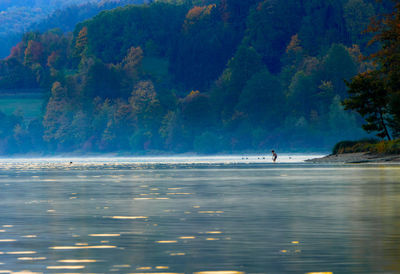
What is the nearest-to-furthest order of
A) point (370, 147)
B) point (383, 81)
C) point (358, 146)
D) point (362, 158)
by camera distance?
point (362, 158), point (370, 147), point (383, 81), point (358, 146)

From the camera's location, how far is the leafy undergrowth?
300ft

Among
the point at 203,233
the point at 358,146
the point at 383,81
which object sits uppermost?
the point at 383,81

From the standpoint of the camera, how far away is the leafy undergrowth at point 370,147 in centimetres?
9156

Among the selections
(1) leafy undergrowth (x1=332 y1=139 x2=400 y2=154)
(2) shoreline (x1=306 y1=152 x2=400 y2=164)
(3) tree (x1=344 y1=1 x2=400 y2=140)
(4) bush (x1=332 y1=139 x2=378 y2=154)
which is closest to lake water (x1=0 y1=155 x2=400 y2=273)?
(2) shoreline (x1=306 y1=152 x2=400 y2=164)

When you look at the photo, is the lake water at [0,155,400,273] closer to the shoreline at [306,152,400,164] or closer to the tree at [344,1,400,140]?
the shoreline at [306,152,400,164]

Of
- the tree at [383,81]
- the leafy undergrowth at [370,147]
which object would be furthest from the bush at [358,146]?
the tree at [383,81]

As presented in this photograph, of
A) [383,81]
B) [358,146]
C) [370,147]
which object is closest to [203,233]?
[370,147]

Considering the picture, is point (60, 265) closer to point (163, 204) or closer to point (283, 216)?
point (283, 216)

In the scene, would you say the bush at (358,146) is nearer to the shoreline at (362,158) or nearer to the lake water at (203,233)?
the shoreline at (362,158)

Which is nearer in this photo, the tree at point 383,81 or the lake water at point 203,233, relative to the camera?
the lake water at point 203,233

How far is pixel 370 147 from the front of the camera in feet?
320

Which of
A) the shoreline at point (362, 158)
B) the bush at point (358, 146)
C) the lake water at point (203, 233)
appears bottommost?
the lake water at point (203, 233)

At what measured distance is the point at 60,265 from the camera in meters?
16.2

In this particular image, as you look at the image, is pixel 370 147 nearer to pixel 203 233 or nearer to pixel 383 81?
pixel 383 81
